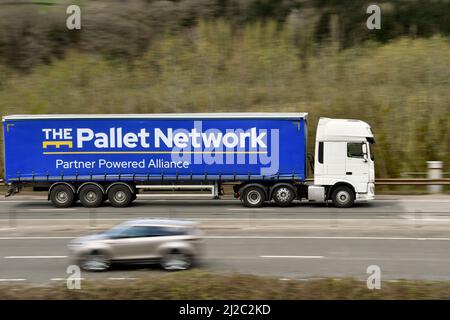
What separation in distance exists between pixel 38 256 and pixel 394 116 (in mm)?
21301

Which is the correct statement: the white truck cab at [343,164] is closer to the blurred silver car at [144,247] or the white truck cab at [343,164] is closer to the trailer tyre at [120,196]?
the trailer tyre at [120,196]

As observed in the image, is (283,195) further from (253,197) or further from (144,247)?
(144,247)

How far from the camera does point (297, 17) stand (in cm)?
5081

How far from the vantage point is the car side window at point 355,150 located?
2355 centimetres

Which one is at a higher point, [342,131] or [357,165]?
[342,131]

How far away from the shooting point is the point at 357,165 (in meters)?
23.6

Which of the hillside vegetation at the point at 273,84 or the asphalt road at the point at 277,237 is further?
the hillside vegetation at the point at 273,84

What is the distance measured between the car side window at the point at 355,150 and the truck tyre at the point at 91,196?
30.3 feet

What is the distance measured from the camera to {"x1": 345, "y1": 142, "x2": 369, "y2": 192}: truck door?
77.3 ft

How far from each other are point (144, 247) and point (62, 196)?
11324 mm

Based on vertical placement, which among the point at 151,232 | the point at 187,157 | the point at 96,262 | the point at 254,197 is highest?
the point at 187,157

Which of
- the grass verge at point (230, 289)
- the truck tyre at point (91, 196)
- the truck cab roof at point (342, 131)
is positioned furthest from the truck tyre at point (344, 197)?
the grass verge at point (230, 289)

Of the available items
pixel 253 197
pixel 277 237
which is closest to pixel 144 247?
pixel 277 237
